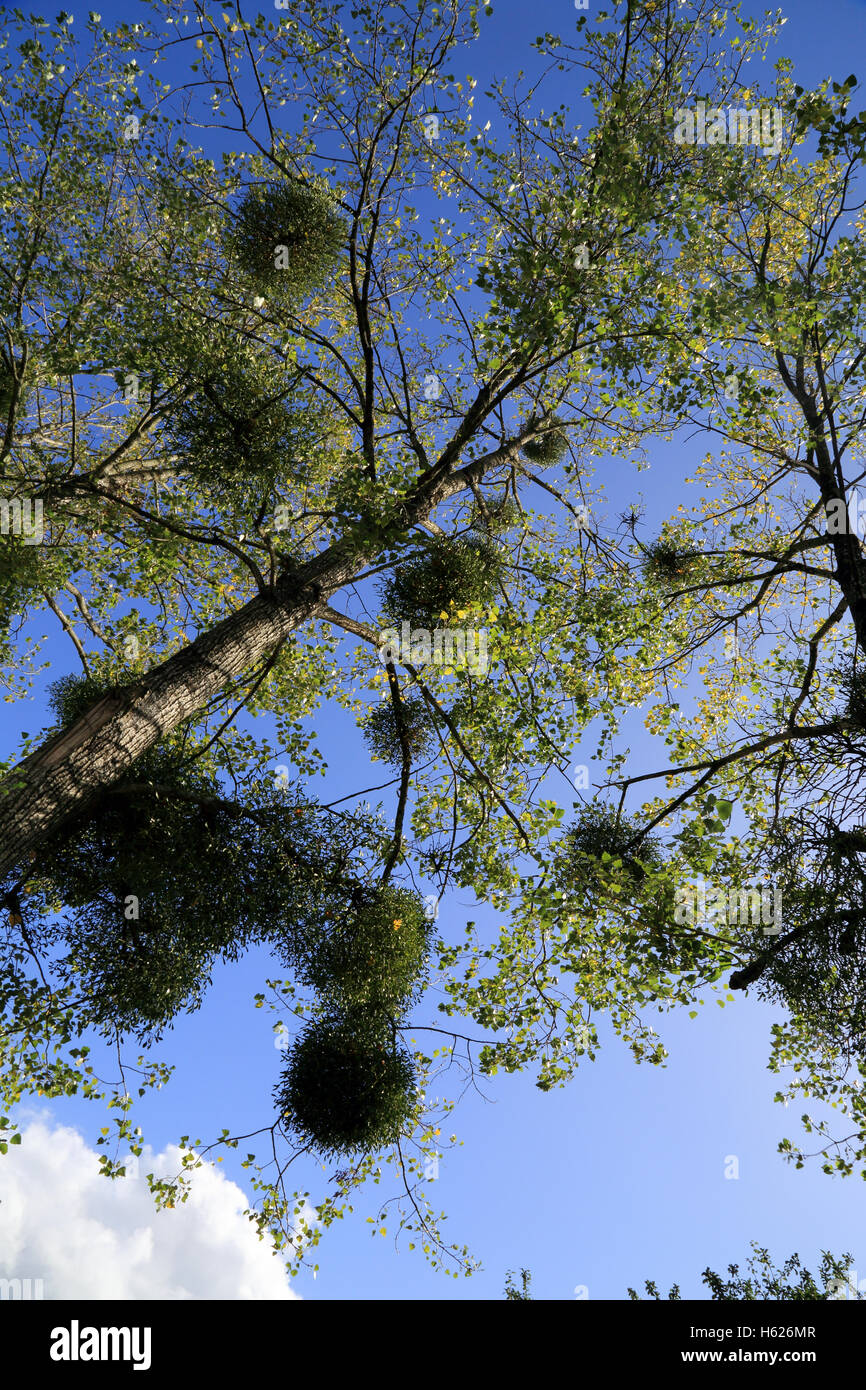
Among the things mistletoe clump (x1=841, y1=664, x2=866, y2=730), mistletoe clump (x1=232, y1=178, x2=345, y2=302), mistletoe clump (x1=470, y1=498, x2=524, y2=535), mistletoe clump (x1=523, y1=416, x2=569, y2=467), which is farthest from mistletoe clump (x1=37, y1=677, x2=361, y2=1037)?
mistletoe clump (x1=523, y1=416, x2=569, y2=467)

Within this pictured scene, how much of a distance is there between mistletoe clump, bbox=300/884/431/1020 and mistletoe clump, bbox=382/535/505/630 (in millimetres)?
2637

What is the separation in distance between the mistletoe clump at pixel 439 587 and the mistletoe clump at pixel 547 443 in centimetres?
295

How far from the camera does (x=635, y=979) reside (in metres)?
5.60

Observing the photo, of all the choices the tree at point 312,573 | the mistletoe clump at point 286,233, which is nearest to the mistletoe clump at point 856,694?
the tree at point 312,573

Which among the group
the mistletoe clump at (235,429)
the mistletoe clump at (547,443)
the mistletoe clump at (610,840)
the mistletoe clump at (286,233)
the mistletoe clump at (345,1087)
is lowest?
the mistletoe clump at (345,1087)

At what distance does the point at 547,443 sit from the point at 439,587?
4.13 m

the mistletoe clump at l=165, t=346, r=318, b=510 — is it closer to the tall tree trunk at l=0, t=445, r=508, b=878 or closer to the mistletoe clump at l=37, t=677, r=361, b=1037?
the tall tree trunk at l=0, t=445, r=508, b=878

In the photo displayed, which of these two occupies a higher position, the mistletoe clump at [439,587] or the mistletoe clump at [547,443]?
the mistletoe clump at [547,443]

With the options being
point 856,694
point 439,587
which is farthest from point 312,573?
A: point 856,694

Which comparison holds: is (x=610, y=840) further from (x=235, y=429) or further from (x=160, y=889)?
(x=235, y=429)

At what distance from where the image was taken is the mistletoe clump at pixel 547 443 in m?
8.74

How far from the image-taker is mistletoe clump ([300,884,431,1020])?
19.6 ft

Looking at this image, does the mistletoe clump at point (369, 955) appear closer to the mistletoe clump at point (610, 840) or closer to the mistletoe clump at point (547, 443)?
the mistletoe clump at point (610, 840)
